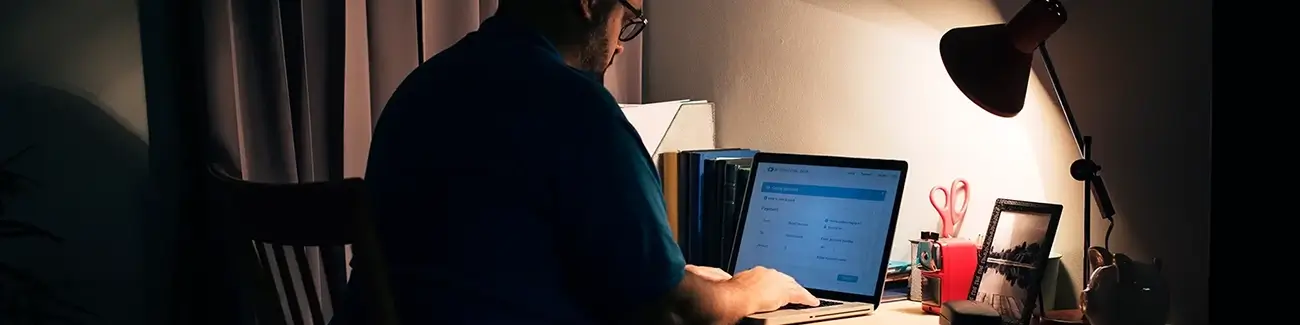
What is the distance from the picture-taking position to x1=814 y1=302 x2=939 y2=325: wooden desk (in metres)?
1.68

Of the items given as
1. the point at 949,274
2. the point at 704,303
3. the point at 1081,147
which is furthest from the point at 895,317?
the point at 704,303

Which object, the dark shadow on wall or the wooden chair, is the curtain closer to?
the dark shadow on wall

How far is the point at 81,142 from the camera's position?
171 centimetres

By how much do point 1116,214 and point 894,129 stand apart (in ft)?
1.43

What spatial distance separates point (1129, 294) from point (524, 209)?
0.76m

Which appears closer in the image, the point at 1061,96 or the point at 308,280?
the point at 308,280

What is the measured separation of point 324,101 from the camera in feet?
6.28

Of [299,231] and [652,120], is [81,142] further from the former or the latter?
[652,120]

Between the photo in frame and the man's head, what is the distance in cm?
60

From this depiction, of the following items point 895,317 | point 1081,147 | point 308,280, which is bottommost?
point 895,317

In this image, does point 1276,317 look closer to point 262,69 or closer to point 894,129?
point 894,129

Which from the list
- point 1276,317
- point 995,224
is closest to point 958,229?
point 995,224

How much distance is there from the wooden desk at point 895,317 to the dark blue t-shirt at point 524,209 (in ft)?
1.62

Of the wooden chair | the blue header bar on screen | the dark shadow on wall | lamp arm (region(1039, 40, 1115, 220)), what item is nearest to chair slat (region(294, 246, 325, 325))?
the wooden chair
